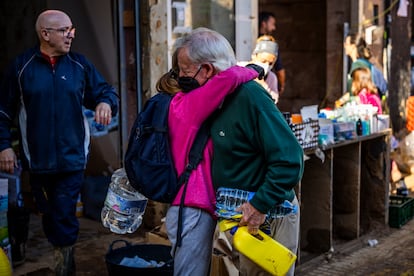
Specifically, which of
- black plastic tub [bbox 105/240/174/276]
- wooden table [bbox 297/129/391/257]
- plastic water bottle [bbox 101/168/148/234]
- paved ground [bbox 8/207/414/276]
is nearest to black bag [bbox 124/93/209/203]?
plastic water bottle [bbox 101/168/148/234]

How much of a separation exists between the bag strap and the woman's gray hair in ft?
1.06

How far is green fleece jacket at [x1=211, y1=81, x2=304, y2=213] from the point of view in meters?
3.50

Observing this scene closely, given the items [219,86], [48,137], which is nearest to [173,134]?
[219,86]

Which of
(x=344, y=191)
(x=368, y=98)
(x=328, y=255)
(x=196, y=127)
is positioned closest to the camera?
(x=196, y=127)

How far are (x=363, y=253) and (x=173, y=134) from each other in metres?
3.53

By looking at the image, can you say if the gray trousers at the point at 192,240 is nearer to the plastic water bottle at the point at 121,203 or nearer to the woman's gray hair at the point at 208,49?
the plastic water bottle at the point at 121,203

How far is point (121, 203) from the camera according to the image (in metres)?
4.09

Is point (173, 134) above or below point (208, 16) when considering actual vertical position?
below

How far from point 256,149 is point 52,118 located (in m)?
2.01

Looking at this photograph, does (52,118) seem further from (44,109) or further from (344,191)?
(344,191)

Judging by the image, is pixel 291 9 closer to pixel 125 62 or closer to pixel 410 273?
pixel 125 62

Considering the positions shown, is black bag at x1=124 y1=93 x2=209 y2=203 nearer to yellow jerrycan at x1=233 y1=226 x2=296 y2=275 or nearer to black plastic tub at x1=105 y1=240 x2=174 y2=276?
yellow jerrycan at x1=233 y1=226 x2=296 y2=275

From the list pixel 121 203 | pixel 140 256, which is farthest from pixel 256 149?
pixel 140 256

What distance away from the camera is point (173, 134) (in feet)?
12.4
